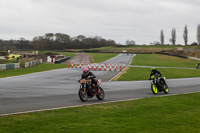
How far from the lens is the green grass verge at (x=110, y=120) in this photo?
28.2ft

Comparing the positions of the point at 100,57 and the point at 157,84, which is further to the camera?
the point at 100,57

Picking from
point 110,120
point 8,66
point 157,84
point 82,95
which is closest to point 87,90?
point 82,95

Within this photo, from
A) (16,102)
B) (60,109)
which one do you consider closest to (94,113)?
(60,109)

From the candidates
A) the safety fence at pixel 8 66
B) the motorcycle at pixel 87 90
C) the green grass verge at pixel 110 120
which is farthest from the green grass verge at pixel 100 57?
the green grass verge at pixel 110 120

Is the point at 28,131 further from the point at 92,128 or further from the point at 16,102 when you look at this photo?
the point at 16,102

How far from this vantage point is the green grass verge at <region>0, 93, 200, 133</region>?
860 cm

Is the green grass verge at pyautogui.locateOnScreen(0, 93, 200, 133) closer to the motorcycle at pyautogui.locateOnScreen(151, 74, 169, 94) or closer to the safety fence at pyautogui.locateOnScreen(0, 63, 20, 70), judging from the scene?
the motorcycle at pyautogui.locateOnScreen(151, 74, 169, 94)

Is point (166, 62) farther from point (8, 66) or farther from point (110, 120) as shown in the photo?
point (110, 120)

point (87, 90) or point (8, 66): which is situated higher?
point (8, 66)

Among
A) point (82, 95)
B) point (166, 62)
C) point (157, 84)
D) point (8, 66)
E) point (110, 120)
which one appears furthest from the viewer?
point (166, 62)

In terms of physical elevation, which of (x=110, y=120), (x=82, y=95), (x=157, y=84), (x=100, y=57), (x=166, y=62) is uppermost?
(x=100, y=57)

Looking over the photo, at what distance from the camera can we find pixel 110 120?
32.9 feet

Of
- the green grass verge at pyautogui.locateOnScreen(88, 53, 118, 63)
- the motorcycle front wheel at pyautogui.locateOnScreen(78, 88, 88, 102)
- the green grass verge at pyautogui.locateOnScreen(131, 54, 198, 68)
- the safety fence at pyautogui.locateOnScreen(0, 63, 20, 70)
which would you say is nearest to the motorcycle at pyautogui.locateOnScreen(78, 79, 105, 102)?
the motorcycle front wheel at pyautogui.locateOnScreen(78, 88, 88, 102)

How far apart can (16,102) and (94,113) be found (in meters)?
4.67
